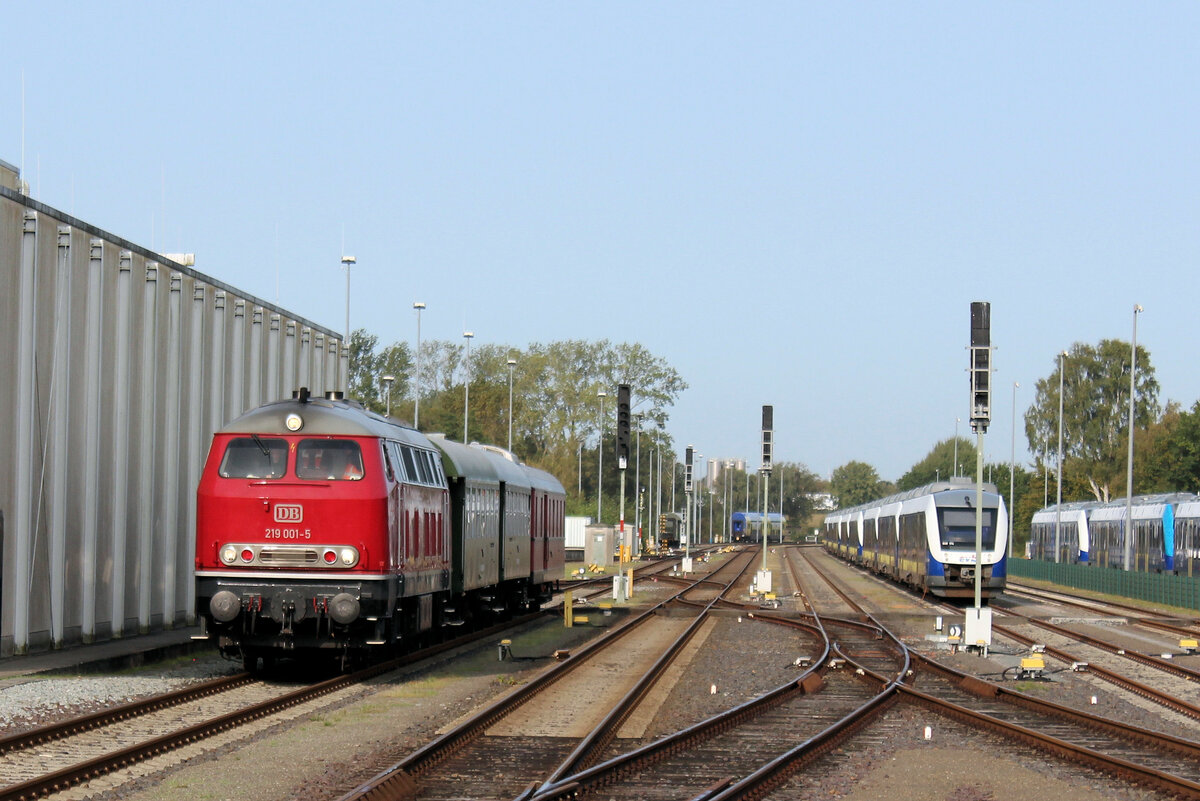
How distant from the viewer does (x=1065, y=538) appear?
226 ft

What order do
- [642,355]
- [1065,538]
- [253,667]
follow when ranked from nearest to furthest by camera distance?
[253,667] → [1065,538] → [642,355]

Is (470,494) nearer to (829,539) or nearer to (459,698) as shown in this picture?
(459,698)

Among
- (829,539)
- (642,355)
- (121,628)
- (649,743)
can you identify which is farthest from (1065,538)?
(649,743)

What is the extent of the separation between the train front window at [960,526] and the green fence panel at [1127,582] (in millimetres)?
6518

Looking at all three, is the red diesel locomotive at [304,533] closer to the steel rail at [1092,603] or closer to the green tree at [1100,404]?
the steel rail at [1092,603]

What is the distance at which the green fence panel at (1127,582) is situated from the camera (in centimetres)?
4078

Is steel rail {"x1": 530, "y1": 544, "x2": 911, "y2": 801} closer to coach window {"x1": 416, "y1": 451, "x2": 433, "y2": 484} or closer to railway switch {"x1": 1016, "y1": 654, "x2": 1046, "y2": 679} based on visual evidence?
railway switch {"x1": 1016, "y1": 654, "x2": 1046, "y2": 679}

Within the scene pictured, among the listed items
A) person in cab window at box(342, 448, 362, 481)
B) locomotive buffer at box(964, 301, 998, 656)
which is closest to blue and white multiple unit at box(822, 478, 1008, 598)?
locomotive buffer at box(964, 301, 998, 656)

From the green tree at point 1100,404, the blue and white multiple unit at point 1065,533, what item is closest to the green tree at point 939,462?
the green tree at point 1100,404

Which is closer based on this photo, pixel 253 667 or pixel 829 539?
pixel 253 667

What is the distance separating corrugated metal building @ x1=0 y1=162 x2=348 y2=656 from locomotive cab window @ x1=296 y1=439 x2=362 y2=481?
4.06 m

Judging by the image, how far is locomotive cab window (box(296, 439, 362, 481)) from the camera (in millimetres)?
16891

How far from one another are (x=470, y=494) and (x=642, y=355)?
87.9 m

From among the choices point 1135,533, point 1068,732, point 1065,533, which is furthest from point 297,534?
point 1065,533
